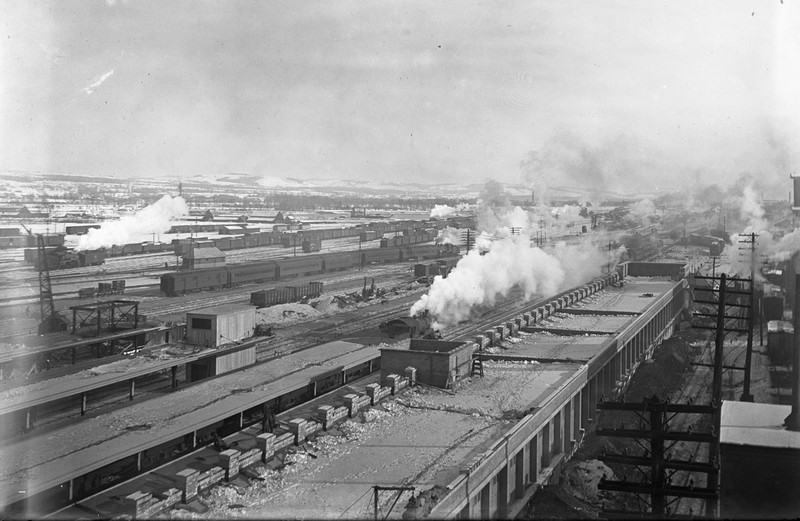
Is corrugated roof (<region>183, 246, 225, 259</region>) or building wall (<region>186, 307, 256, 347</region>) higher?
corrugated roof (<region>183, 246, 225, 259</region>)

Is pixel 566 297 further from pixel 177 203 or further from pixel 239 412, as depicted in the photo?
pixel 177 203

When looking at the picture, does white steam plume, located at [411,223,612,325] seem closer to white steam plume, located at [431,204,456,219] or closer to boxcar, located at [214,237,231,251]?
boxcar, located at [214,237,231,251]

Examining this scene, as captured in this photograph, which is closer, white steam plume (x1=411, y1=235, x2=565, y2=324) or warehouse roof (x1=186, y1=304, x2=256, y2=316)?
warehouse roof (x1=186, y1=304, x2=256, y2=316)

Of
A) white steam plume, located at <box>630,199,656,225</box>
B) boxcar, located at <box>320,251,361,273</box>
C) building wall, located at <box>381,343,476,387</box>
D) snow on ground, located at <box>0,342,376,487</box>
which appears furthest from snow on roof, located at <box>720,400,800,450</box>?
white steam plume, located at <box>630,199,656,225</box>

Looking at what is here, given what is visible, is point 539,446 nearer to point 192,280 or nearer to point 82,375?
point 82,375

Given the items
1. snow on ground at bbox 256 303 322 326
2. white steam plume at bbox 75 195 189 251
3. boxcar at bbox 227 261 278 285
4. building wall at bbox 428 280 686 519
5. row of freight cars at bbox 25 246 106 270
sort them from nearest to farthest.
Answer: building wall at bbox 428 280 686 519 → snow on ground at bbox 256 303 322 326 → boxcar at bbox 227 261 278 285 → row of freight cars at bbox 25 246 106 270 → white steam plume at bbox 75 195 189 251

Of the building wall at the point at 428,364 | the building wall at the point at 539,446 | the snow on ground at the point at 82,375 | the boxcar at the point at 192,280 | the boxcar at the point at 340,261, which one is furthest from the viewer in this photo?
the boxcar at the point at 340,261

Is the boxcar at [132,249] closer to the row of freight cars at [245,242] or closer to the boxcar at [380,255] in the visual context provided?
the row of freight cars at [245,242]

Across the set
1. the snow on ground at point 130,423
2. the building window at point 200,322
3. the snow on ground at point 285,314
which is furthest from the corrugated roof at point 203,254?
the snow on ground at point 130,423
